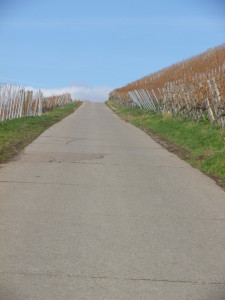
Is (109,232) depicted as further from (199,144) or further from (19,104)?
(19,104)

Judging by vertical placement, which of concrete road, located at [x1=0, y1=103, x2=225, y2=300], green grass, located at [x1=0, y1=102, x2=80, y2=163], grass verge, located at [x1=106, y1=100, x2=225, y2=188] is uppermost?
grass verge, located at [x1=106, y1=100, x2=225, y2=188]

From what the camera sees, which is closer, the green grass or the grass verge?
the grass verge

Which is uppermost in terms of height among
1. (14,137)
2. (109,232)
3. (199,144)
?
(199,144)

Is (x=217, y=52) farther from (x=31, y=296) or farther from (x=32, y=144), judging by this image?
(x=31, y=296)

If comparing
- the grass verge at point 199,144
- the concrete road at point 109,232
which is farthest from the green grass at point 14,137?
the grass verge at point 199,144

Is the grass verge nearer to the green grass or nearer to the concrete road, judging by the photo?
the concrete road

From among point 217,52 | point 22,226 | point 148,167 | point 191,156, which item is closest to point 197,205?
point 22,226

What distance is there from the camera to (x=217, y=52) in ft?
159

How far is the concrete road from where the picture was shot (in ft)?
14.1

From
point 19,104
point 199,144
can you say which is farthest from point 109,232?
point 19,104

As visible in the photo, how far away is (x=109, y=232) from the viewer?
231 inches

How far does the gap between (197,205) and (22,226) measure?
9.58 feet

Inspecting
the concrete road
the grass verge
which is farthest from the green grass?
the grass verge

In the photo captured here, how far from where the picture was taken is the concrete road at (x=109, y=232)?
430 centimetres
